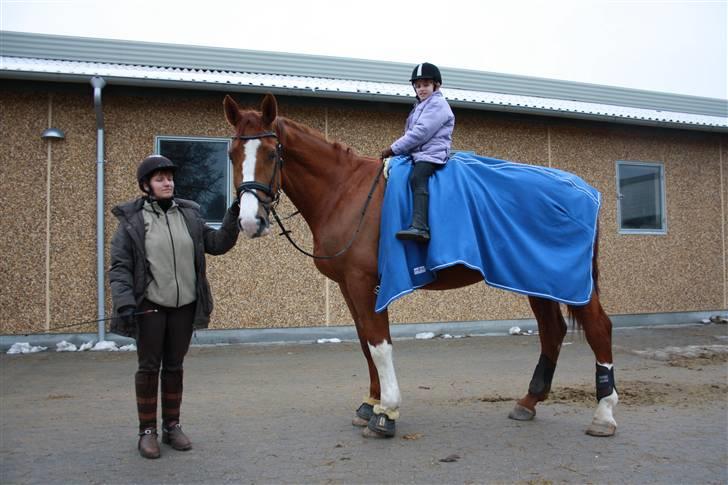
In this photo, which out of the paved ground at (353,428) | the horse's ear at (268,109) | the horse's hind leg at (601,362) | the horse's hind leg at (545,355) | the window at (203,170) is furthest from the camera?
the window at (203,170)

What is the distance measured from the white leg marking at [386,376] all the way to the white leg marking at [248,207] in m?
1.24

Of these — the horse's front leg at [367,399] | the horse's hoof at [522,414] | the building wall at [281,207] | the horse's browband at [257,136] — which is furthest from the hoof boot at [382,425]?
the building wall at [281,207]

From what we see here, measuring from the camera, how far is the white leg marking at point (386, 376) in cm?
380

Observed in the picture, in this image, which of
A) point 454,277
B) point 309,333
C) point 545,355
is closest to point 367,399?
point 454,277

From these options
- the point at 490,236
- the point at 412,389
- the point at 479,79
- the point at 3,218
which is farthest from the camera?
the point at 479,79

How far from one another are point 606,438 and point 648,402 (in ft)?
4.33

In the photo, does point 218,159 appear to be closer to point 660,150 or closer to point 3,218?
point 3,218

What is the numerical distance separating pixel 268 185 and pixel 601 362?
113 inches

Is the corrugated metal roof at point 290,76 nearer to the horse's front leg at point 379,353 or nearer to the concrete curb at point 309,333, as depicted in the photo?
the concrete curb at point 309,333

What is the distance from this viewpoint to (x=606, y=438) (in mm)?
3842

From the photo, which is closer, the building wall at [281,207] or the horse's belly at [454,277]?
the horse's belly at [454,277]

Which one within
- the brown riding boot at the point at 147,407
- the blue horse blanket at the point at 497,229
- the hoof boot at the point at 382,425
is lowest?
the hoof boot at the point at 382,425

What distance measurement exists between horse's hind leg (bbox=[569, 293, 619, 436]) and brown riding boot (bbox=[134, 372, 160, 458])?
3.11 metres

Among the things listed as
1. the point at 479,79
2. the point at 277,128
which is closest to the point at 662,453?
the point at 277,128
